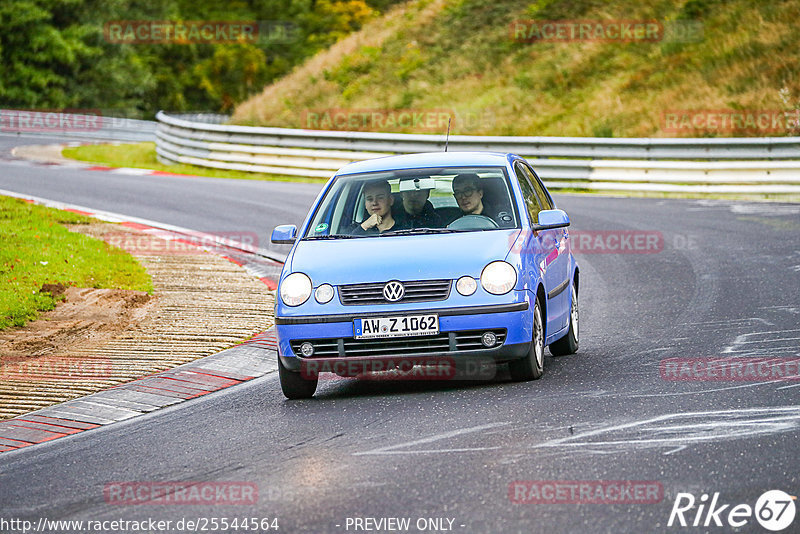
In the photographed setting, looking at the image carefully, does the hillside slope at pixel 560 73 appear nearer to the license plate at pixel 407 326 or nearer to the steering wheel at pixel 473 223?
the steering wheel at pixel 473 223

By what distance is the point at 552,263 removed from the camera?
920 cm

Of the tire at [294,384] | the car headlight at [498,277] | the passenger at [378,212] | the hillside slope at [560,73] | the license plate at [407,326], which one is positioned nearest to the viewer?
the license plate at [407,326]

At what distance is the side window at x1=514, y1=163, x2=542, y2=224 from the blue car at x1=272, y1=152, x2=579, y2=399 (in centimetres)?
7

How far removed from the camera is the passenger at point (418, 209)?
8.95 metres

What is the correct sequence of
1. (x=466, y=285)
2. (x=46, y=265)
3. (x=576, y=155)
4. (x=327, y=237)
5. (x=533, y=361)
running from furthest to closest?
(x=576, y=155) → (x=46, y=265) → (x=327, y=237) → (x=533, y=361) → (x=466, y=285)

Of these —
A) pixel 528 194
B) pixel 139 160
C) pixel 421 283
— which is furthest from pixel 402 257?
pixel 139 160

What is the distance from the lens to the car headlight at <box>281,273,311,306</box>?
26.8 ft

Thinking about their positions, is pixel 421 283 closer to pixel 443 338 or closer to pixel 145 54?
pixel 443 338

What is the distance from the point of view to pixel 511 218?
895 cm

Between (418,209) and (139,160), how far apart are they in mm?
25177

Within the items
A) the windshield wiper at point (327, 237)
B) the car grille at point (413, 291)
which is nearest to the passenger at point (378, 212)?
the windshield wiper at point (327, 237)

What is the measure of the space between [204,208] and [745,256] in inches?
383

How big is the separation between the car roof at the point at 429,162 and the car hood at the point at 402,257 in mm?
858

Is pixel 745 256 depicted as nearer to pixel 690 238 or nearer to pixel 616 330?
pixel 690 238
